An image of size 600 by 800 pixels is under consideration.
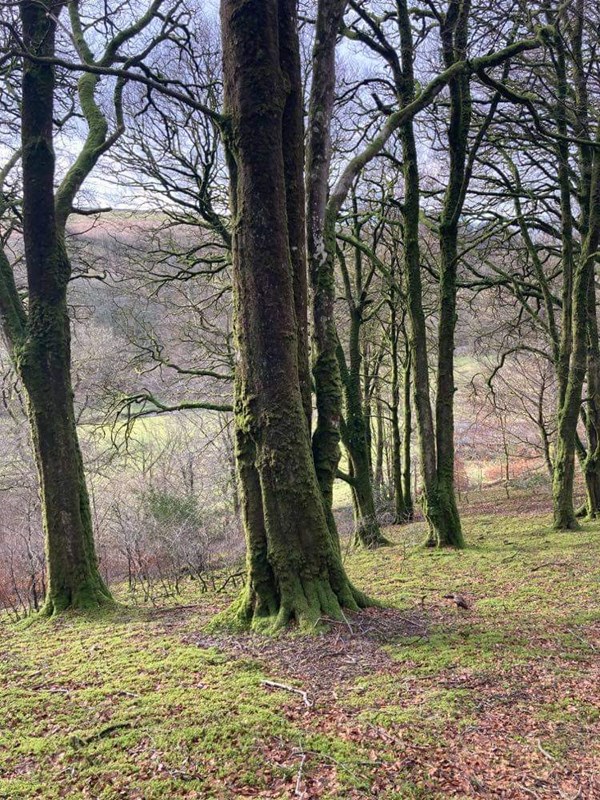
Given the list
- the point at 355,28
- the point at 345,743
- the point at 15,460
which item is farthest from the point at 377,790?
the point at 15,460

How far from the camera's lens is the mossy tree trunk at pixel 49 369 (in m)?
6.07

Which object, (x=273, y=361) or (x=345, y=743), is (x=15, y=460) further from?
(x=345, y=743)

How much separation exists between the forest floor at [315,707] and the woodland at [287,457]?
0.02 metres

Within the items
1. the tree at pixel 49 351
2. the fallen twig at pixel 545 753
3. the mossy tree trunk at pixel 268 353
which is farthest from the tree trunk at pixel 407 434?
the fallen twig at pixel 545 753

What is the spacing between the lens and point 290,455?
4414mm

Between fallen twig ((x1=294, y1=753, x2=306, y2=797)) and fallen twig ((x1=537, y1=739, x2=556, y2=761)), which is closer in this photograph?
fallen twig ((x1=294, y1=753, x2=306, y2=797))

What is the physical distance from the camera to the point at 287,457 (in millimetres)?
4406

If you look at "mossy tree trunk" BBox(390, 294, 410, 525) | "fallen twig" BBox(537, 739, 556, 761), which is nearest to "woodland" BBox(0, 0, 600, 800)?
"fallen twig" BBox(537, 739, 556, 761)

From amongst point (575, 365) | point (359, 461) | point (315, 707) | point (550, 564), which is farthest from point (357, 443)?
point (315, 707)

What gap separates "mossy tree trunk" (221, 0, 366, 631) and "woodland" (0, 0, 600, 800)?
0.8 inches

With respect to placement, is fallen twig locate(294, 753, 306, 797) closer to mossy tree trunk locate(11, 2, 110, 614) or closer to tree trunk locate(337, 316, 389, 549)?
mossy tree trunk locate(11, 2, 110, 614)

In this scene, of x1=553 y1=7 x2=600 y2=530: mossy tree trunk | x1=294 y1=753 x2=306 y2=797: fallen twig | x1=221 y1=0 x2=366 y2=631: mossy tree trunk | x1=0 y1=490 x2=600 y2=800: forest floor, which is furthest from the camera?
x1=553 y1=7 x2=600 y2=530: mossy tree trunk

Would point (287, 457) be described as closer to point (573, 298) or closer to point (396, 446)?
point (573, 298)

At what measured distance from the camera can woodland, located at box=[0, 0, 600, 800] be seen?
2730 mm
